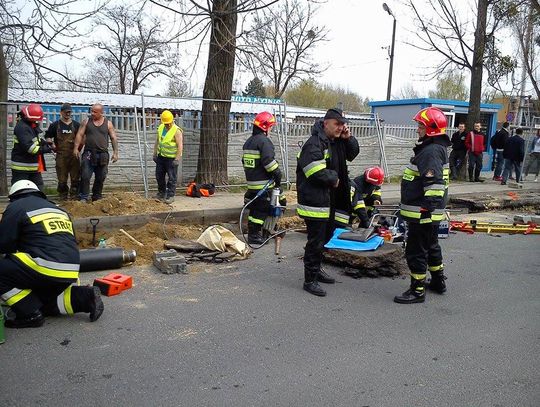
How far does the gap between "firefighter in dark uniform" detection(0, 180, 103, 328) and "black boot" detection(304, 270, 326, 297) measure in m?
2.20

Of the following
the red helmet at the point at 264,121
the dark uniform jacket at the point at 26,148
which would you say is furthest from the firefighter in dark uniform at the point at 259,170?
the dark uniform jacket at the point at 26,148

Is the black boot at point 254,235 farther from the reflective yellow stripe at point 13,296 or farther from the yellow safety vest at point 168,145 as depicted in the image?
the reflective yellow stripe at point 13,296

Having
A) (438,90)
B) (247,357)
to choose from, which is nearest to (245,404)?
(247,357)

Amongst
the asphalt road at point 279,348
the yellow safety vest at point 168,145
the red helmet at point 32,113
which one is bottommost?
the asphalt road at point 279,348

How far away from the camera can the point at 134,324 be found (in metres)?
4.45

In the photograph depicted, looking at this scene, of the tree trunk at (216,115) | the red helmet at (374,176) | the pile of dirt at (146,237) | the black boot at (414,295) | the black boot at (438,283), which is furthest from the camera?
the tree trunk at (216,115)

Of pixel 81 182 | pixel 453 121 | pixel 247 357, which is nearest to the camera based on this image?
pixel 247 357

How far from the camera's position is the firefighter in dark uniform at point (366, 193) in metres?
7.45

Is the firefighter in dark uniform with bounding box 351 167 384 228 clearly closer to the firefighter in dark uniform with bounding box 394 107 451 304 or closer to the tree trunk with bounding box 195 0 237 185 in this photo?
the firefighter in dark uniform with bounding box 394 107 451 304

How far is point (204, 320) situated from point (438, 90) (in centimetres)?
4945

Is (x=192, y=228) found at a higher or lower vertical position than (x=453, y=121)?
lower

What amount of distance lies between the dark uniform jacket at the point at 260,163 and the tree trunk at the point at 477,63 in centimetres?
1109

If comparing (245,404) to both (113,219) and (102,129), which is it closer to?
(113,219)

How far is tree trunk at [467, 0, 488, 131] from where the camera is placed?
51.5 ft
